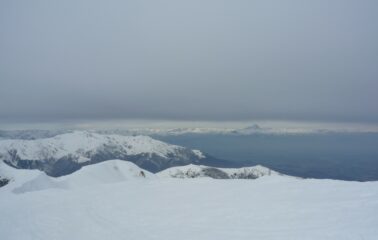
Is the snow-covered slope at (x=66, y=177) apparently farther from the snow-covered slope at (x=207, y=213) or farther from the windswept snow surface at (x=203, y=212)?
the snow-covered slope at (x=207, y=213)

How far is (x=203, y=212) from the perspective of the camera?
20969mm

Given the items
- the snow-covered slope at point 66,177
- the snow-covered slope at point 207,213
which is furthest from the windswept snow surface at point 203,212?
the snow-covered slope at point 66,177

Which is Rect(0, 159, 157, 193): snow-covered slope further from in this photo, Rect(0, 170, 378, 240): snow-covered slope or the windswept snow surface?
Rect(0, 170, 378, 240): snow-covered slope

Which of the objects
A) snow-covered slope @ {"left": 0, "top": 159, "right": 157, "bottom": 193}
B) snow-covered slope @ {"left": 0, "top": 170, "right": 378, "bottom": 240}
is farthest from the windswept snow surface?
snow-covered slope @ {"left": 0, "top": 159, "right": 157, "bottom": 193}

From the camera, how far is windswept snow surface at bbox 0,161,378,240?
16.3 meters

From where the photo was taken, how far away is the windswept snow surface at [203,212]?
1627 centimetres

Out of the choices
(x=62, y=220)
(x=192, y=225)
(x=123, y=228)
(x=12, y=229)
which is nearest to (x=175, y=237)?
(x=192, y=225)

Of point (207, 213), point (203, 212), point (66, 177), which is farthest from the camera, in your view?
point (66, 177)

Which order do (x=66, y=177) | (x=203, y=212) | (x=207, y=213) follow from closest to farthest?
(x=207, y=213), (x=203, y=212), (x=66, y=177)

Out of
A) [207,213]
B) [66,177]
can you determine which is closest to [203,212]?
[207,213]

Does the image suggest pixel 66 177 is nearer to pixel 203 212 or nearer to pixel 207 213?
pixel 203 212

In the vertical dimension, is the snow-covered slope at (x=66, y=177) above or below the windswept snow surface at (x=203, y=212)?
below

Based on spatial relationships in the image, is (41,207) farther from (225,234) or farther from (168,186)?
(225,234)

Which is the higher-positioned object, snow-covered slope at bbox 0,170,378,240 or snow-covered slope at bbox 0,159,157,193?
snow-covered slope at bbox 0,170,378,240
